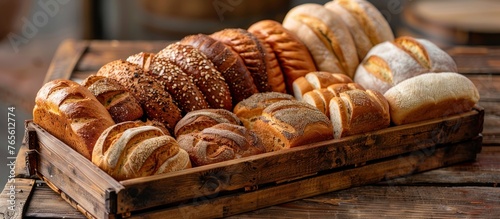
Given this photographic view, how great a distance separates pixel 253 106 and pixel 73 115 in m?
0.50

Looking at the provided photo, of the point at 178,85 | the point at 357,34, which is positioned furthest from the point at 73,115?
the point at 357,34

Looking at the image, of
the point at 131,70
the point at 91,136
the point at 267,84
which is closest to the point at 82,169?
the point at 91,136

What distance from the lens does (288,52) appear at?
7.52 ft

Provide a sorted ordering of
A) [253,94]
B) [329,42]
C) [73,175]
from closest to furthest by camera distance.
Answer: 1. [73,175]
2. [253,94]
3. [329,42]

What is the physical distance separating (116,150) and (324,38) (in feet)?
3.29

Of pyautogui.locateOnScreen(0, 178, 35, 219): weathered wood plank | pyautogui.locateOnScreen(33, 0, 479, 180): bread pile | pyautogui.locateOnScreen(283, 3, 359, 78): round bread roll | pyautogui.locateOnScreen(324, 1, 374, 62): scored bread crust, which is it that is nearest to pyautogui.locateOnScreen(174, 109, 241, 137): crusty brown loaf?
pyautogui.locateOnScreen(33, 0, 479, 180): bread pile

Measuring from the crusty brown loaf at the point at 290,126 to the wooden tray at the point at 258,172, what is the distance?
33mm

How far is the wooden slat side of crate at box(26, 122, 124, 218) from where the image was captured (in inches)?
62.5

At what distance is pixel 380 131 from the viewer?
197 centimetres

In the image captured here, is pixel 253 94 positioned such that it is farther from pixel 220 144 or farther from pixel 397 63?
pixel 397 63

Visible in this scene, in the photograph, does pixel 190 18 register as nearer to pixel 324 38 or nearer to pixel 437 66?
pixel 324 38

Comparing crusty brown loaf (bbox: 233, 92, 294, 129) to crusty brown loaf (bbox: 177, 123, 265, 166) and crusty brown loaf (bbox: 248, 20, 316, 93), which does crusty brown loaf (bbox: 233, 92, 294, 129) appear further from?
crusty brown loaf (bbox: 248, 20, 316, 93)

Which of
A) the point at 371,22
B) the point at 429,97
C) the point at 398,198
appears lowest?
the point at 398,198

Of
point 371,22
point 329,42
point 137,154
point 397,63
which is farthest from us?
point 371,22
